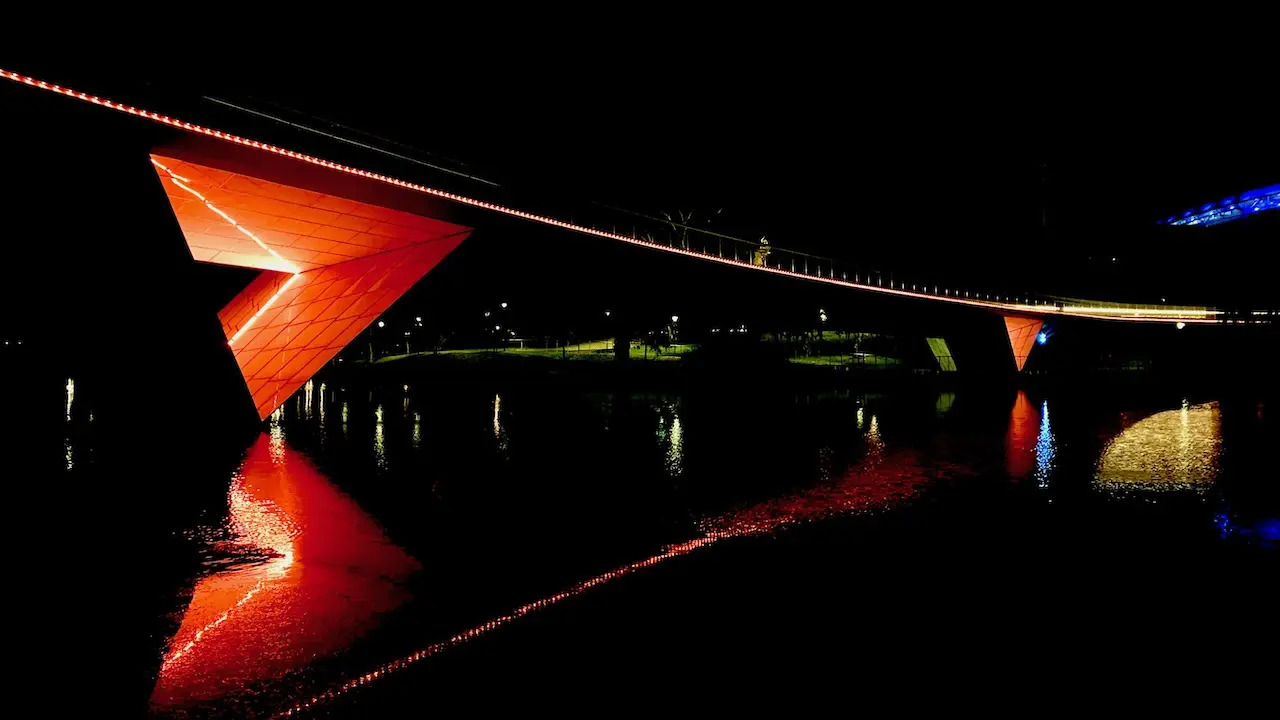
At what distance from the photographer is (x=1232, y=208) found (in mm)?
49938

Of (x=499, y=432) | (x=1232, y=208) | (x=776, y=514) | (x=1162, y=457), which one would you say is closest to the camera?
(x=776, y=514)

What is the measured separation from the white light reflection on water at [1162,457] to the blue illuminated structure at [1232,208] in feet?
141

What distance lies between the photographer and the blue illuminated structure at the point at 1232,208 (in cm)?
4634

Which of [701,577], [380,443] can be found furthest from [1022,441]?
[380,443]

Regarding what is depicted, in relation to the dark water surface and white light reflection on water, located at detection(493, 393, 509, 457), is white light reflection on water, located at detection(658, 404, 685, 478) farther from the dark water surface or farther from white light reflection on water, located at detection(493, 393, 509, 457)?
white light reflection on water, located at detection(493, 393, 509, 457)

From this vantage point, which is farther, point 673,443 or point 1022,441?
point 1022,441

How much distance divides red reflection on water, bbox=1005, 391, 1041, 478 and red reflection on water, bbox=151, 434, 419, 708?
8.42m

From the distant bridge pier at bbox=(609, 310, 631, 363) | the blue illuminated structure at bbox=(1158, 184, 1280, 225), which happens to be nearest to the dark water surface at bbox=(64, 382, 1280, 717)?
the distant bridge pier at bbox=(609, 310, 631, 363)

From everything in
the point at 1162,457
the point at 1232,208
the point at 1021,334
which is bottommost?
the point at 1162,457

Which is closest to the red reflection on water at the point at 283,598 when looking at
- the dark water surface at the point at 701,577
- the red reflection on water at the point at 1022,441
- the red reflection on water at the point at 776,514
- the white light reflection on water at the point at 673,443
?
the dark water surface at the point at 701,577

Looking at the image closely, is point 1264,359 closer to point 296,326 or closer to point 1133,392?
point 1133,392

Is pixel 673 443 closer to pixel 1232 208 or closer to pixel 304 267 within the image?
pixel 304 267

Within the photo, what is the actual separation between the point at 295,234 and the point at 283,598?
9.88m

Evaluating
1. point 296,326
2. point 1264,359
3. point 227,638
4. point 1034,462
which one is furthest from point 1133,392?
point 227,638
